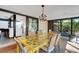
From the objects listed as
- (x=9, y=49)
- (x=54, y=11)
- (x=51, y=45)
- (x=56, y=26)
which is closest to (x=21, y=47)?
(x=9, y=49)

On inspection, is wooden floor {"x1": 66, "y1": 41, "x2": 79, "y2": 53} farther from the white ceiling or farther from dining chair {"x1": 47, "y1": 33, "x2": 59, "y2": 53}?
the white ceiling

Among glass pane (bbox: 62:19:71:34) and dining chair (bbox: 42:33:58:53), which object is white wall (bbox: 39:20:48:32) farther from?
glass pane (bbox: 62:19:71:34)

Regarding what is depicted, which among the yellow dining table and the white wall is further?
the white wall

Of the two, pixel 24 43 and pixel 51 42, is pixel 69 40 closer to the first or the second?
pixel 51 42

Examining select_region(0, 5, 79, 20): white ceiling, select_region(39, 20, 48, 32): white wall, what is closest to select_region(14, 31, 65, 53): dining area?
select_region(39, 20, 48, 32): white wall

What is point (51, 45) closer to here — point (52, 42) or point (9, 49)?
point (52, 42)

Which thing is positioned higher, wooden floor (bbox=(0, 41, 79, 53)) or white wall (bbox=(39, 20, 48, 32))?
white wall (bbox=(39, 20, 48, 32))

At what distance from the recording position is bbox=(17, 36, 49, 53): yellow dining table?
1736mm

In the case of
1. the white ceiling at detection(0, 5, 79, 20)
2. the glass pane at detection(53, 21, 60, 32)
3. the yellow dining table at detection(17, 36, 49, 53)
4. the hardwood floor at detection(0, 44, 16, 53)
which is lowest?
the hardwood floor at detection(0, 44, 16, 53)

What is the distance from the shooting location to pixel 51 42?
1.92 m

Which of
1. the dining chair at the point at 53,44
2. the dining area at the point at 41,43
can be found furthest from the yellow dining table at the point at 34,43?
the dining chair at the point at 53,44

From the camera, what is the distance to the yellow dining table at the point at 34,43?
5.70ft

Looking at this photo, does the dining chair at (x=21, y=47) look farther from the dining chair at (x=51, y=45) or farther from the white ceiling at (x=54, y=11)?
the white ceiling at (x=54, y=11)
